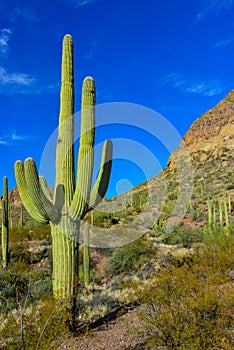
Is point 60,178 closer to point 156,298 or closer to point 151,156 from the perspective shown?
point 156,298

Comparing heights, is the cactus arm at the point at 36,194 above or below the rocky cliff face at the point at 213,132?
below

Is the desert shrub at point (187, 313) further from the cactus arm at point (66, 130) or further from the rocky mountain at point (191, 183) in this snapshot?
the rocky mountain at point (191, 183)

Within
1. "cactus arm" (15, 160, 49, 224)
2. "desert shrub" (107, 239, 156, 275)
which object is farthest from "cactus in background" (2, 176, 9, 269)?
"cactus arm" (15, 160, 49, 224)

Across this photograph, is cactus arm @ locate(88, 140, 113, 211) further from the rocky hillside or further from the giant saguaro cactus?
the rocky hillside

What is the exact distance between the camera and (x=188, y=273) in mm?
6406

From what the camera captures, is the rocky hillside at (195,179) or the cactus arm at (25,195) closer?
the cactus arm at (25,195)

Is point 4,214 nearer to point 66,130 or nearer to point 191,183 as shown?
point 66,130

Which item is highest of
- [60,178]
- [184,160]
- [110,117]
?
[184,160]

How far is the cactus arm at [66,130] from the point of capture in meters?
7.36

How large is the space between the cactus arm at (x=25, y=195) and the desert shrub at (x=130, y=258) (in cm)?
939

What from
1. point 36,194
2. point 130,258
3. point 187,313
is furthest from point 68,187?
point 130,258

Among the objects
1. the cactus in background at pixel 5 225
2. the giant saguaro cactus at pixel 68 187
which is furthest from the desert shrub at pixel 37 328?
the cactus in background at pixel 5 225

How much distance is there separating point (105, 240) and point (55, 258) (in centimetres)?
1494

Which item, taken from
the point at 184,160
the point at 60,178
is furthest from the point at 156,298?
the point at 184,160
